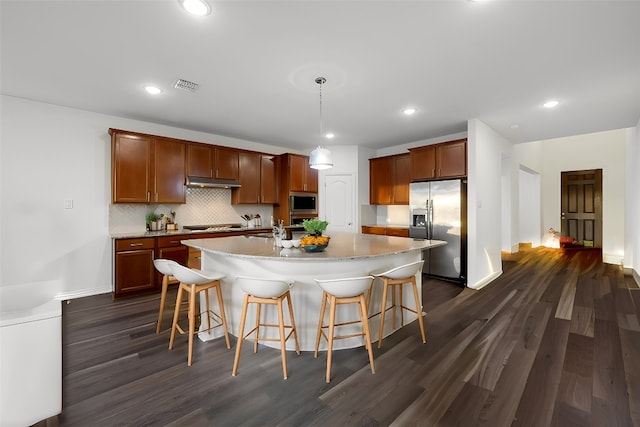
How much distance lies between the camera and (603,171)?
23.3 feet

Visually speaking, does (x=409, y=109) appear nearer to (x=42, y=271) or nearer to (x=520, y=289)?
(x=520, y=289)

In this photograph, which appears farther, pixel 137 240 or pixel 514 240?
pixel 514 240

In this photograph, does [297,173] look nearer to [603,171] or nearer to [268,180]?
[268,180]

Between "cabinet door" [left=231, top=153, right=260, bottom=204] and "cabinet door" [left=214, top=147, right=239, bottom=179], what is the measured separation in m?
0.11

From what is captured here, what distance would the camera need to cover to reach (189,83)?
10.0ft

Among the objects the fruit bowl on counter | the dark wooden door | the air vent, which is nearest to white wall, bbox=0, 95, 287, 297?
the air vent

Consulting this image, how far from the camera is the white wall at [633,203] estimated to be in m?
4.59

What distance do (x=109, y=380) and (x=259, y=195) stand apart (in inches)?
151

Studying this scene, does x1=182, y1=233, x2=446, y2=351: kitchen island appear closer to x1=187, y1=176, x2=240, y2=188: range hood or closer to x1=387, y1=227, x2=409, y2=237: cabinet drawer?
x1=187, y1=176, x2=240, y2=188: range hood

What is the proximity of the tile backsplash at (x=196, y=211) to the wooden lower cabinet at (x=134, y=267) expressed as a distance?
0.62 meters

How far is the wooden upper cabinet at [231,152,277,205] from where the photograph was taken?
528 cm

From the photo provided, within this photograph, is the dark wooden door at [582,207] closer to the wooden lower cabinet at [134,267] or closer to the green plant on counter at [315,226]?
the green plant on counter at [315,226]

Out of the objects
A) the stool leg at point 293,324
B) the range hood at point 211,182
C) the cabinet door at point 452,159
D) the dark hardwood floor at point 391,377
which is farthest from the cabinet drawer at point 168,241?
the cabinet door at point 452,159

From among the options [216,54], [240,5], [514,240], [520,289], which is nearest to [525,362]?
[520,289]
